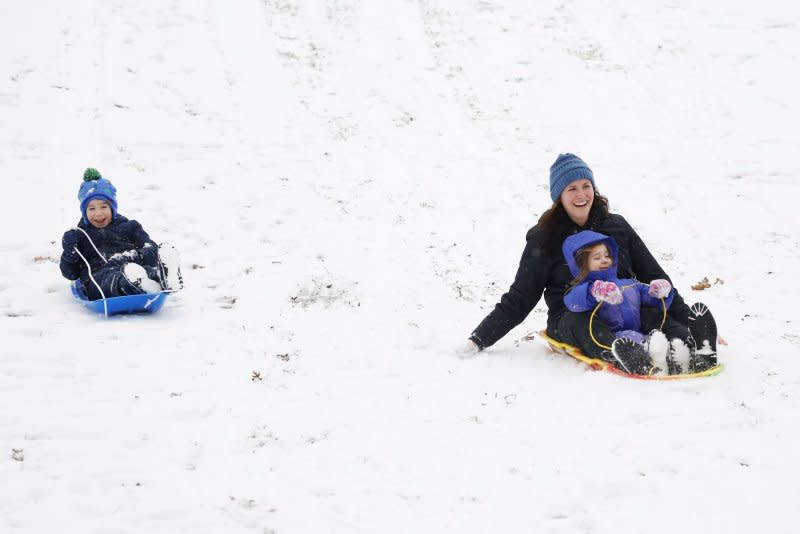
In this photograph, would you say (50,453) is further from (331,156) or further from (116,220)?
(331,156)

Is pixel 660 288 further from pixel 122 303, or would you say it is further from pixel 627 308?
pixel 122 303

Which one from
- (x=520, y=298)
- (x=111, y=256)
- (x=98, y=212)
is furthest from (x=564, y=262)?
(x=98, y=212)

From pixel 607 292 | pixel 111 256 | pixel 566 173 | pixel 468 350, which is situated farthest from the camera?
pixel 111 256

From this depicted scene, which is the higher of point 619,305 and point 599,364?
point 619,305

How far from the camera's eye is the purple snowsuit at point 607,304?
203 inches

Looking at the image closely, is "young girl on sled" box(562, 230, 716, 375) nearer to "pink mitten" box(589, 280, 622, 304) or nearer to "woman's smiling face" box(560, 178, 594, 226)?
"pink mitten" box(589, 280, 622, 304)

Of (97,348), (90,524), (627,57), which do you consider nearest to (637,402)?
(90,524)

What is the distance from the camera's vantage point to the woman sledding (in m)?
5.35

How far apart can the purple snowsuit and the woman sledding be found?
0.22 ft

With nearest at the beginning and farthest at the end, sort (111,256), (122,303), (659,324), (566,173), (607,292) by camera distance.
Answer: (607,292) < (659,324) < (566,173) < (122,303) < (111,256)

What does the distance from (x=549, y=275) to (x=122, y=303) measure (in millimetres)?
3915

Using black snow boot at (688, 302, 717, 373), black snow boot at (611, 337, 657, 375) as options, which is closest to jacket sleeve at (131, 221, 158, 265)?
black snow boot at (611, 337, 657, 375)

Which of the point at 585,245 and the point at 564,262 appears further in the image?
the point at 564,262

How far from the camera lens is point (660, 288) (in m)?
5.13
